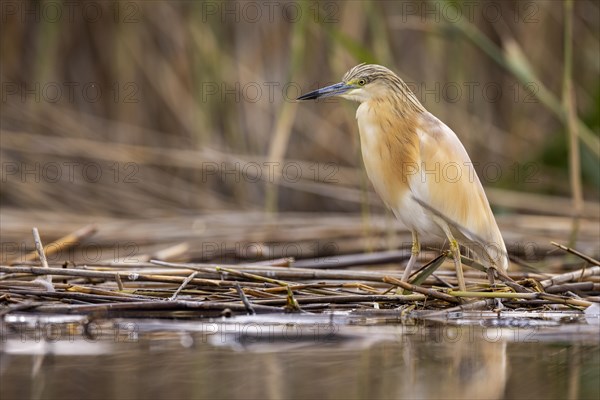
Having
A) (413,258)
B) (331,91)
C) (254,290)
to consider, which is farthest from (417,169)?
(254,290)

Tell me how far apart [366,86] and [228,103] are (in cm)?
323

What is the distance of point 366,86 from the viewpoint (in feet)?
13.3

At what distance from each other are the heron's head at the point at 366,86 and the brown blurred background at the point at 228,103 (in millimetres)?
2577

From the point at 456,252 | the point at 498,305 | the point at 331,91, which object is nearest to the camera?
the point at 498,305

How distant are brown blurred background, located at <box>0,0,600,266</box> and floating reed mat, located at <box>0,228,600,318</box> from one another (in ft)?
8.86

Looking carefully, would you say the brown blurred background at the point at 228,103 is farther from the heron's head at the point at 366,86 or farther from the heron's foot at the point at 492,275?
the heron's foot at the point at 492,275

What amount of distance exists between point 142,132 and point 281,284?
4.23 m

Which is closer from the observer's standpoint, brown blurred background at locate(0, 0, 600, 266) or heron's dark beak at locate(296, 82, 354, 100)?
heron's dark beak at locate(296, 82, 354, 100)

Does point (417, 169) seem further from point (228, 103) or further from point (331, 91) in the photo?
point (228, 103)

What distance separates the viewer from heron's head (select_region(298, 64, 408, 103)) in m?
4.04

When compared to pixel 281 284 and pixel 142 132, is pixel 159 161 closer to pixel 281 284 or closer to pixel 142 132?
pixel 142 132

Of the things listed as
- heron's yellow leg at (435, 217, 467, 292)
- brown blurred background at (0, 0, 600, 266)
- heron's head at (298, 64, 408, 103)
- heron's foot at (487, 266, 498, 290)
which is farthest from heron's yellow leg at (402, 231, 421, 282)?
brown blurred background at (0, 0, 600, 266)

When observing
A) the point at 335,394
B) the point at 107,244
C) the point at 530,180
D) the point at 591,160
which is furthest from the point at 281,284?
the point at 530,180

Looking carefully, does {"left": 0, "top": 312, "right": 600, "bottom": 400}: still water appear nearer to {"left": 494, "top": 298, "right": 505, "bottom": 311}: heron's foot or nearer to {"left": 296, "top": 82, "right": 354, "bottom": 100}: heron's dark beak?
{"left": 494, "top": 298, "right": 505, "bottom": 311}: heron's foot
